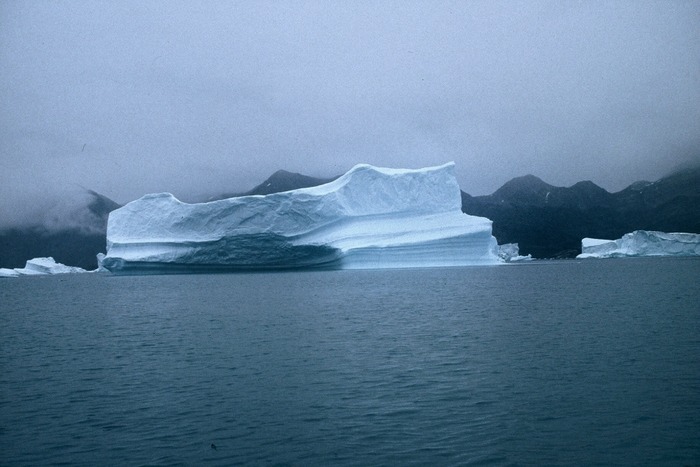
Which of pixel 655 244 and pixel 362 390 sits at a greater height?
pixel 655 244

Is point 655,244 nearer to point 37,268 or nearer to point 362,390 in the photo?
point 362,390

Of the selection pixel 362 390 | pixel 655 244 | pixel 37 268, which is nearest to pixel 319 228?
pixel 362 390

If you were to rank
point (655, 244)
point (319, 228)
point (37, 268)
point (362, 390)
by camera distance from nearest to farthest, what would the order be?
point (362, 390)
point (319, 228)
point (655, 244)
point (37, 268)

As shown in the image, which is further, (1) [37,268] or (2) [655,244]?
(1) [37,268]

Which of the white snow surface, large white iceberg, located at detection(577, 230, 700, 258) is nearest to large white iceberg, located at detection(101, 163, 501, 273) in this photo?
large white iceberg, located at detection(577, 230, 700, 258)

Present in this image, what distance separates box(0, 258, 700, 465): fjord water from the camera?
5.07 metres

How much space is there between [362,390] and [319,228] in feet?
96.4

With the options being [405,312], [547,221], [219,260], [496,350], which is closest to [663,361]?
[496,350]

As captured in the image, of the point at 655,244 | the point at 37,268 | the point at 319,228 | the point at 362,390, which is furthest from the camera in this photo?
the point at 37,268

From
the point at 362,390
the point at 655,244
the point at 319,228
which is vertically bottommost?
the point at 362,390

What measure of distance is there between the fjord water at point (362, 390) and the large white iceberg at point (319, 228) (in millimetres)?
21240

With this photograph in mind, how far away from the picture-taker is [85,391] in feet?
24.1

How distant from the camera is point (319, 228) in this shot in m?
36.2

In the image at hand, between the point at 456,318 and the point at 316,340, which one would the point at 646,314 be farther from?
the point at 316,340
